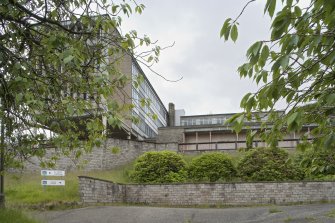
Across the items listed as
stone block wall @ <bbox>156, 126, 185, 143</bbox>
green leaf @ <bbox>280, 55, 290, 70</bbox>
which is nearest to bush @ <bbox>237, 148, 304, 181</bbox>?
green leaf @ <bbox>280, 55, 290, 70</bbox>

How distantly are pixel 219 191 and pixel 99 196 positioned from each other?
16.4 feet

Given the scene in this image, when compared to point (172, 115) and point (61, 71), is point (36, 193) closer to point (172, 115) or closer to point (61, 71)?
point (61, 71)

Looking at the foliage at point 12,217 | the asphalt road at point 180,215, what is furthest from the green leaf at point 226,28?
the asphalt road at point 180,215

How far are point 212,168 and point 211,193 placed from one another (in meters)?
2.08

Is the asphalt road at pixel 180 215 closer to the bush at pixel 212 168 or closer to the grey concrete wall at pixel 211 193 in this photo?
the grey concrete wall at pixel 211 193

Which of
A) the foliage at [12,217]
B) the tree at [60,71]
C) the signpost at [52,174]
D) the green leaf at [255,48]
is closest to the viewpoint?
the green leaf at [255,48]

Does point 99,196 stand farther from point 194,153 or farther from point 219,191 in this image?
point 194,153

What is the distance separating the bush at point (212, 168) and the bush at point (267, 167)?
0.54 meters

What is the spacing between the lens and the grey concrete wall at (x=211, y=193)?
17.0 m

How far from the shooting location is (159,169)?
19812 mm

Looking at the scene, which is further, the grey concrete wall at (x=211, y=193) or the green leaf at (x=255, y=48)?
the grey concrete wall at (x=211, y=193)

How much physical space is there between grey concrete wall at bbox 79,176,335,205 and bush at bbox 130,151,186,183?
1177 millimetres

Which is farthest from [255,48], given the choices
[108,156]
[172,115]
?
[172,115]

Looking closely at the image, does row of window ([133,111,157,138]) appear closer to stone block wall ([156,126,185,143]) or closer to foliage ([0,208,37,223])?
stone block wall ([156,126,185,143])
